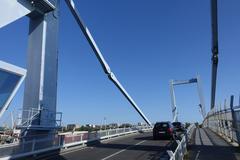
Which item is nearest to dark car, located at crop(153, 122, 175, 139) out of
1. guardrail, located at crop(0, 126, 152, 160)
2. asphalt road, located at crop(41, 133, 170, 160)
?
guardrail, located at crop(0, 126, 152, 160)

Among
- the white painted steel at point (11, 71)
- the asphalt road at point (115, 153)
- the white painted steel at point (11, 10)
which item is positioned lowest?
the asphalt road at point (115, 153)

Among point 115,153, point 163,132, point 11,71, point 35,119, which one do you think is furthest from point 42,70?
point 11,71

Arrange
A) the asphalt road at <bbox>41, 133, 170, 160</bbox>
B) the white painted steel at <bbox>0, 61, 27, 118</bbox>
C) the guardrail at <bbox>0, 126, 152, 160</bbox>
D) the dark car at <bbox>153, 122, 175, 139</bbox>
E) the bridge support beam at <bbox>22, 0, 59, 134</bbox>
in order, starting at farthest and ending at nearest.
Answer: the dark car at <bbox>153, 122, 175, 139</bbox> < the bridge support beam at <bbox>22, 0, 59, 134</bbox> < the asphalt road at <bbox>41, 133, 170, 160</bbox> < the guardrail at <bbox>0, 126, 152, 160</bbox> < the white painted steel at <bbox>0, 61, 27, 118</bbox>

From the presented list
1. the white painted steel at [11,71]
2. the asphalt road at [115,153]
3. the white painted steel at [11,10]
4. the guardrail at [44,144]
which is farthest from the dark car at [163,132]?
the white painted steel at [11,71]

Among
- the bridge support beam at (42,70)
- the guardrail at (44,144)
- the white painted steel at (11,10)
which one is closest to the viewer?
the guardrail at (44,144)

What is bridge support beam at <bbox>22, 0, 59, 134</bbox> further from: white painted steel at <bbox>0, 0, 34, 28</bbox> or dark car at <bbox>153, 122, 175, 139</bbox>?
dark car at <bbox>153, 122, 175, 139</bbox>

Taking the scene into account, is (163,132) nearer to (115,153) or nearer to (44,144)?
(115,153)

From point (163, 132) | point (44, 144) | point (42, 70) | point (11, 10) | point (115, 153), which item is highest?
point (11, 10)

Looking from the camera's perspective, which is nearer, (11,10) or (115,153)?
(115,153)

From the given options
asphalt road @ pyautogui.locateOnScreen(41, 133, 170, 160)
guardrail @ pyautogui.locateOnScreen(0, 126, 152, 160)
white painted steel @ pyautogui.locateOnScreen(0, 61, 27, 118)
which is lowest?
asphalt road @ pyautogui.locateOnScreen(41, 133, 170, 160)

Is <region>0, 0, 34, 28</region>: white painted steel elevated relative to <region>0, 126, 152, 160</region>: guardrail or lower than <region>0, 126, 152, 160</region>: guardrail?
elevated

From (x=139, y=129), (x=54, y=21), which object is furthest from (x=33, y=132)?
(x=139, y=129)

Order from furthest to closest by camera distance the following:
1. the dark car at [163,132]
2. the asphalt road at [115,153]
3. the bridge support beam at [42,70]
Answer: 1. the dark car at [163,132]
2. the bridge support beam at [42,70]
3. the asphalt road at [115,153]

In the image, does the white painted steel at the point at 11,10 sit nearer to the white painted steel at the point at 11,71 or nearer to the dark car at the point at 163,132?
the white painted steel at the point at 11,71
